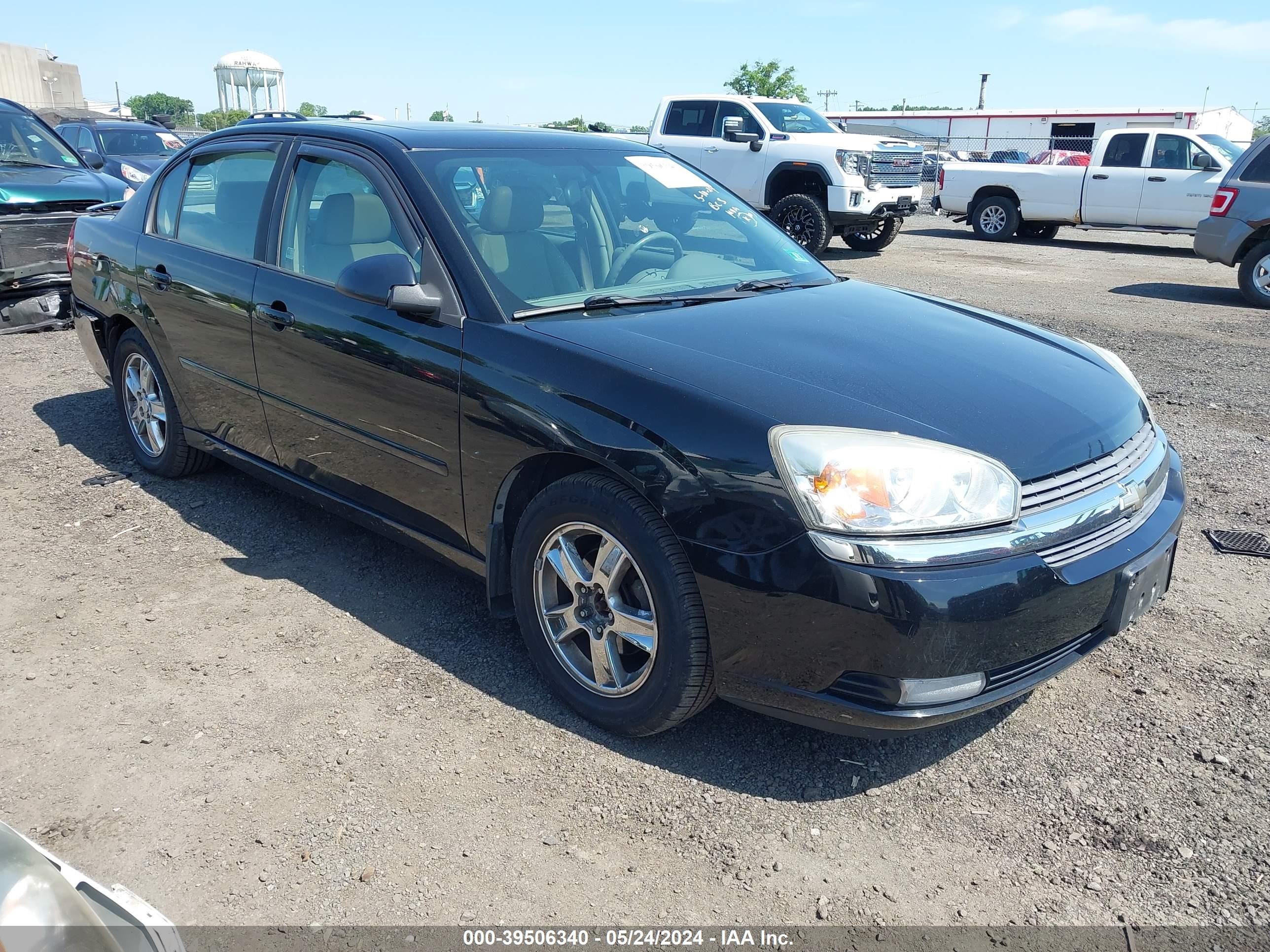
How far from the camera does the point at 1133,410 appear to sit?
3.26m

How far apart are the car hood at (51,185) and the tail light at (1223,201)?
1107cm

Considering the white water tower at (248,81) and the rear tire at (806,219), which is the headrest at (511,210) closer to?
the rear tire at (806,219)

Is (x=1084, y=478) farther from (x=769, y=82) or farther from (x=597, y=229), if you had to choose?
(x=769, y=82)

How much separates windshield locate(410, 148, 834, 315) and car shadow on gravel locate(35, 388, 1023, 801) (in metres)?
1.12

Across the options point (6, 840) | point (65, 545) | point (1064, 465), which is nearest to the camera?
point (6, 840)

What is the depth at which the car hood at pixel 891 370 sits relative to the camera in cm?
275

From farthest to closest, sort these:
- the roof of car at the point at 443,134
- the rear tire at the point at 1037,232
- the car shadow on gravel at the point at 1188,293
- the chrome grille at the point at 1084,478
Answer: the rear tire at the point at 1037,232
the car shadow on gravel at the point at 1188,293
the roof of car at the point at 443,134
the chrome grille at the point at 1084,478

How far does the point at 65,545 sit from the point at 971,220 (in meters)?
16.9

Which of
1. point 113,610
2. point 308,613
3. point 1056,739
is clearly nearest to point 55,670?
point 113,610

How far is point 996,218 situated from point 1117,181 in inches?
81.9

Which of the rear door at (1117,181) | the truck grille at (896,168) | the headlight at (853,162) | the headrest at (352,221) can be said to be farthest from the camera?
the rear door at (1117,181)

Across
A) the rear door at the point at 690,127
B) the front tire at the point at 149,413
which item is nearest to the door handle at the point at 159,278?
the front tire at the point at 149,413

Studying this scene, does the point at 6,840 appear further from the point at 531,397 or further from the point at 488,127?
the point at 488,127

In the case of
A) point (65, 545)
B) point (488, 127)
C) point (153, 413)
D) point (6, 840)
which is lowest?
point (65, 545)
